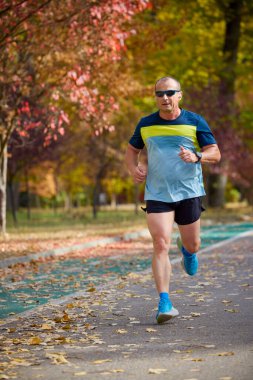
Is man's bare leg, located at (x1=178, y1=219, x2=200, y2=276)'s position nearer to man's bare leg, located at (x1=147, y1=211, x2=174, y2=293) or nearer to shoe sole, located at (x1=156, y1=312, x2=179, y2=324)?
man's bare leg, located at (x1=147, y1=211, x2=174, y2=293)

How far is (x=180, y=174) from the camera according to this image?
846cm

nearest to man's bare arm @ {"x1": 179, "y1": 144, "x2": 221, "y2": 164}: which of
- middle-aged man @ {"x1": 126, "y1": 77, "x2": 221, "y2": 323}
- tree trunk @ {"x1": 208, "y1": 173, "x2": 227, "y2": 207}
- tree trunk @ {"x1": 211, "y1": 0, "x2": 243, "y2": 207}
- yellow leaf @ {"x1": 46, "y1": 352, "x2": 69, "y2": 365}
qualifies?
middle-aged man @ {"x1": 126, "y1": 77, "x2": 221, "y2": 323}

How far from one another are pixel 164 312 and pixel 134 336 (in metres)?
0.64

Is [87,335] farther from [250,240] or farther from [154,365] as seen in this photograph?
[250,240]

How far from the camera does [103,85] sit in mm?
25266

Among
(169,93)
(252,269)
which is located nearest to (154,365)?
(169,93)

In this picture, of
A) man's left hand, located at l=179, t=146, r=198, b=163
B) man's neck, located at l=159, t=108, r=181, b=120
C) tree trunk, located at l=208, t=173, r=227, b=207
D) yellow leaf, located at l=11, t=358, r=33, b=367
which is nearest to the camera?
yellow leaf, located at l=11, t=358, r=33, b=367

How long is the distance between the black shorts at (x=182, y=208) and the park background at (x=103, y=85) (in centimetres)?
737

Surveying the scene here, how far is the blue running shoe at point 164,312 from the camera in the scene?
27.0ft

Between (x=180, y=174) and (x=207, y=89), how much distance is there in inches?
1243

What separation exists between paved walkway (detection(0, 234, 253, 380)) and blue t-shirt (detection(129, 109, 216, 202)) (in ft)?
3.81

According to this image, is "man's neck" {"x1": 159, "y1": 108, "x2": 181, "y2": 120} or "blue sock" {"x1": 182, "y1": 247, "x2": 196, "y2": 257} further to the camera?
"blue sock" {"x1": 182, "y1": 247, "x2": 196, "y2": 257}

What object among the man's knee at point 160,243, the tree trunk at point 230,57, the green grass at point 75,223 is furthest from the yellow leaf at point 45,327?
the tree trunk at point 230,57

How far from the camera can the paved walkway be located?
244 inches
